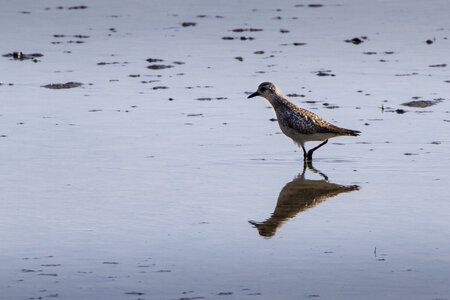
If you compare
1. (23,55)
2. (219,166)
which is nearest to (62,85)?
(23,55)

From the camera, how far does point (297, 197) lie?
11.8 meters

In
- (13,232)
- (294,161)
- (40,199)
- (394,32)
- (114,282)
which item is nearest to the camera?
(114,282)

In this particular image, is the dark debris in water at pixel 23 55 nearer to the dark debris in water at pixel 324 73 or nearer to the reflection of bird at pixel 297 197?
the dark debris in water at pixel 324 73

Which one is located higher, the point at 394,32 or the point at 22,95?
the point at 394,32

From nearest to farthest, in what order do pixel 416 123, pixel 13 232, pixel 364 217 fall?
pixel 13 232, pixel 364 217, pixel 416 123

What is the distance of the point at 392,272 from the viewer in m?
8.74

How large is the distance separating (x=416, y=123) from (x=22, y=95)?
22.3ft

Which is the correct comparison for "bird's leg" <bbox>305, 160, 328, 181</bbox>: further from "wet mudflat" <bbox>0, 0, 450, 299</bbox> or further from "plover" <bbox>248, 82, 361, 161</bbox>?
"plover" <bbox>248, 82, 361, 161</bbox>

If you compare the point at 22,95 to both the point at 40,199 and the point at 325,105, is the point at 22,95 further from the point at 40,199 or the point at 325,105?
the point at 40,199

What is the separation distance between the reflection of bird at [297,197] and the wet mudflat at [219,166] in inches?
1.2

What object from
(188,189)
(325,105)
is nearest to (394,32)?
(325,105)

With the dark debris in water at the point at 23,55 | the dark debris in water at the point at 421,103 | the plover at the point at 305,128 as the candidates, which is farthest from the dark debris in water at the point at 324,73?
the dark debris in water at the point at 23,55

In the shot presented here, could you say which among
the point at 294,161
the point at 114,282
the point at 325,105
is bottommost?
the point at 114,282

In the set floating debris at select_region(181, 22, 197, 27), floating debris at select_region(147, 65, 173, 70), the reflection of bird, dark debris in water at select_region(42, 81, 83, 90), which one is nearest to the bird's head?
the reflection of bird
